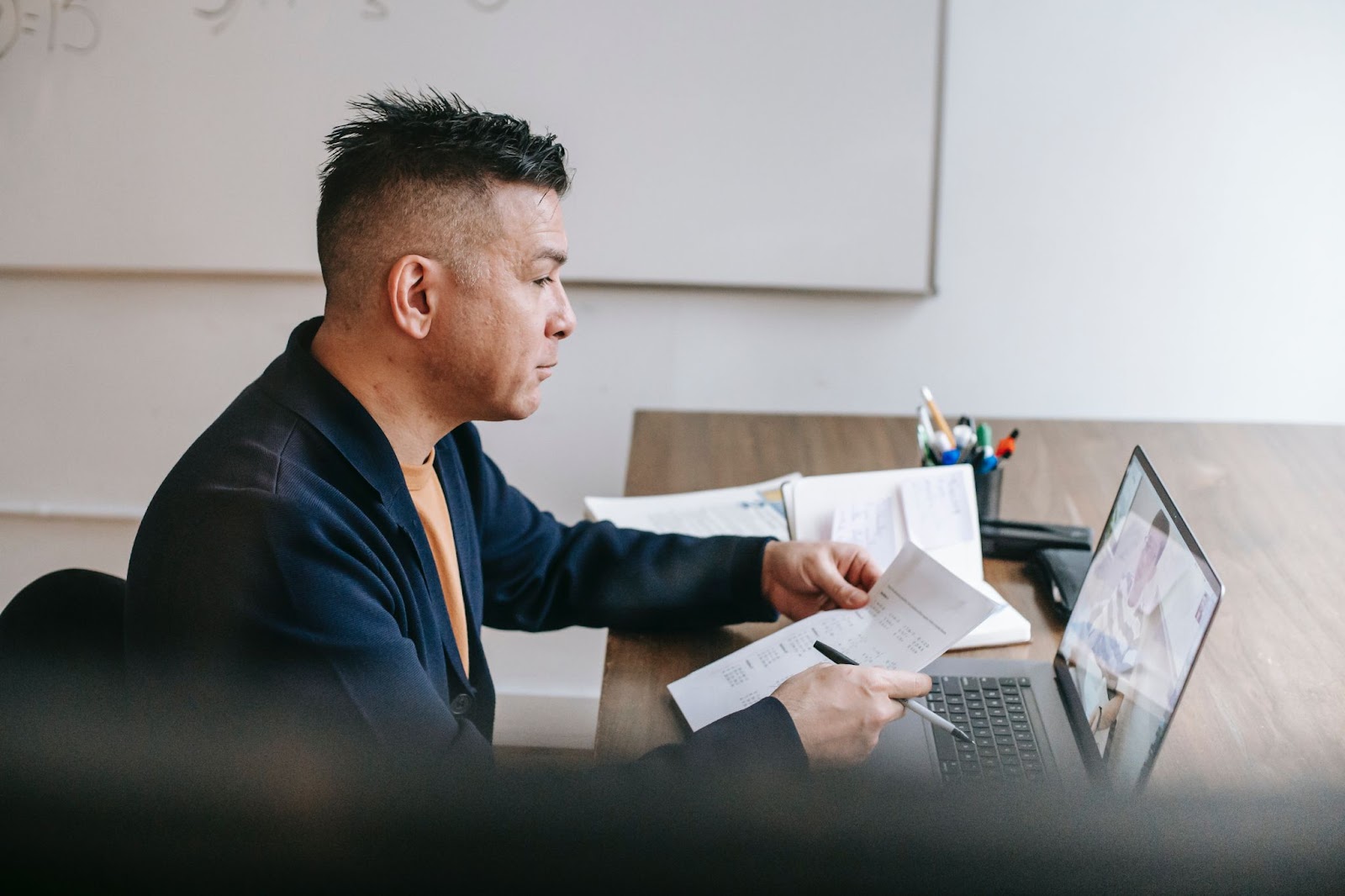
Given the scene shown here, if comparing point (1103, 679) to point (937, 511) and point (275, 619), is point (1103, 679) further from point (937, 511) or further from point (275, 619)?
point (275, 619)

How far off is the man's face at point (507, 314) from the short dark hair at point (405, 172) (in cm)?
3

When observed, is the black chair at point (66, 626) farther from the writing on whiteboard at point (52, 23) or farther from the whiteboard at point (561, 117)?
the writing on whiteboard at point (52, 23)

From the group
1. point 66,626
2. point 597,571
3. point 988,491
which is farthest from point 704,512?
point 66,626

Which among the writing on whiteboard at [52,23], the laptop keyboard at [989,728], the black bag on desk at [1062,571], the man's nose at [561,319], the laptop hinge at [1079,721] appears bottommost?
the laptop keyboard at [989,728]

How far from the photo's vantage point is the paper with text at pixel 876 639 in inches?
39.8

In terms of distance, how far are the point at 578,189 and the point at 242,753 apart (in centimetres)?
195

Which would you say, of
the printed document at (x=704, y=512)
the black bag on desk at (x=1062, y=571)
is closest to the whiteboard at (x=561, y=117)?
the printed document at (x=704, y=512)

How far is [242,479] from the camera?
0.90 m

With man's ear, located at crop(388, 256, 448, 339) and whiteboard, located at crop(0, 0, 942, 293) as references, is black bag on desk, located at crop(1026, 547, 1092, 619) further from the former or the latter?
whiteboard, located at crop(0, 0, 942, 293)

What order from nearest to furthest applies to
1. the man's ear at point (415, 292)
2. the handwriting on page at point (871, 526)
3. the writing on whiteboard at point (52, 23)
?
the man's ear at point (415, 292) → the handwriting on page at point (871, 526) → the writing on whiteboard at point (52, 23)

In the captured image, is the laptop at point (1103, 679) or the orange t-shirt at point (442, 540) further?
the orange t-shirt at point (442, 540)

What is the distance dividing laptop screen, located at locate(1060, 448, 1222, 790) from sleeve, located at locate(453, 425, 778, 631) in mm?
336

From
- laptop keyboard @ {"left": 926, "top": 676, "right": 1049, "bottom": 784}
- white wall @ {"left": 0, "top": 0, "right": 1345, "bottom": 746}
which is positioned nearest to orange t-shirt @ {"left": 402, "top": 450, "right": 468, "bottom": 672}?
laptop keyboard @ {"left": 926, "top": 676, "right": 1049, "bottom": 784}

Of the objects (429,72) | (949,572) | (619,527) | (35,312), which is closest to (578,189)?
(429,72)
